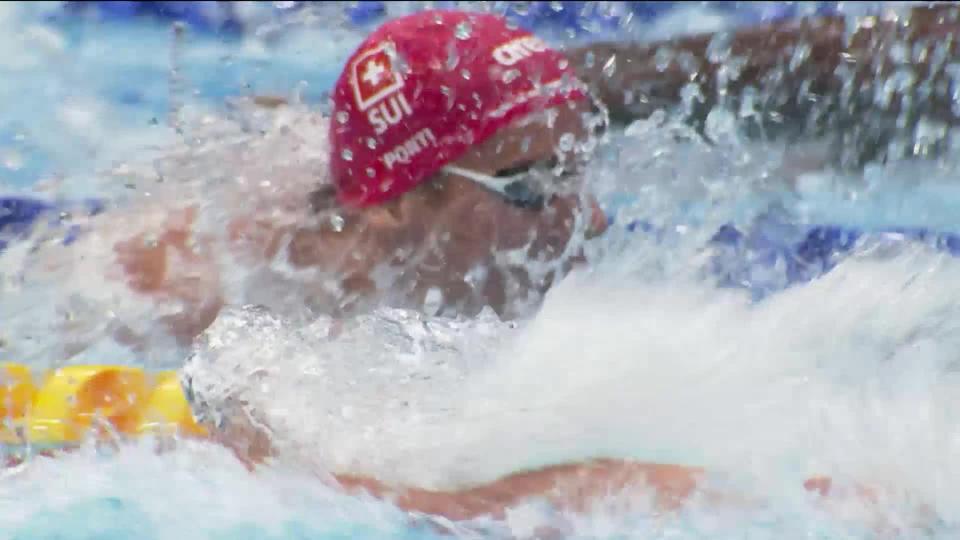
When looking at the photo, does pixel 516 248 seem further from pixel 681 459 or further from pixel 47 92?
pixel 47 92

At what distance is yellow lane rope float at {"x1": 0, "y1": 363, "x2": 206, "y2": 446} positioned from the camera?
1293 millimetres

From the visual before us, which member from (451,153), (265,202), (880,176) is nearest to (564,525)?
(451,153)

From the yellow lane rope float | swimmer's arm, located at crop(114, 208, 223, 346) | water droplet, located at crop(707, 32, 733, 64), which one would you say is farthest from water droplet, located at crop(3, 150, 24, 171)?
water droplet, located at crop(707, 32, 733, 64)

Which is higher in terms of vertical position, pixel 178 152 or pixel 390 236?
pixel 390 236

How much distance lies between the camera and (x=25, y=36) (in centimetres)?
212

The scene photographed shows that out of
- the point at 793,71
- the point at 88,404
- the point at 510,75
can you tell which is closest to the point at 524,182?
the point at 510,75

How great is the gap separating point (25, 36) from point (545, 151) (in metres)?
1.24

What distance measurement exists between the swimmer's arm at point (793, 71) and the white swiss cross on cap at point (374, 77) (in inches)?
25.9

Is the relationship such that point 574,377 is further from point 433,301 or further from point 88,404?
point 88,404

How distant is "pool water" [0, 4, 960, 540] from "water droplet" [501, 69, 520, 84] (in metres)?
0.31

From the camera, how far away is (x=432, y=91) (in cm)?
138

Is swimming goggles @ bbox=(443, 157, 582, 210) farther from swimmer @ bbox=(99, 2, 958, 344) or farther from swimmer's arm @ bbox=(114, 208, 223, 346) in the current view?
swimmer's arm @ bbox=(114, 208, 223, 346)

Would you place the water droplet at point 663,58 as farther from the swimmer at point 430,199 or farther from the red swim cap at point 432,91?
the red swim cap at point 432,91

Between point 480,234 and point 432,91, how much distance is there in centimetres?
23
